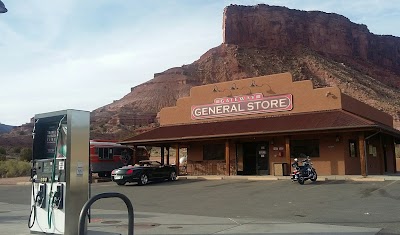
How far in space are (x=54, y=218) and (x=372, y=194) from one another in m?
12.0

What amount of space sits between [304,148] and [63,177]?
20.0 m

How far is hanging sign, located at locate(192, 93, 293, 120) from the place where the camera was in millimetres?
27109

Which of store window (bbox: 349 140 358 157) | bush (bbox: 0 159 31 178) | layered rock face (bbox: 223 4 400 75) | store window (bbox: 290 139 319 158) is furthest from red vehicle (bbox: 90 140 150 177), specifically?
layered rock face (bbox: 223 4 400 75)

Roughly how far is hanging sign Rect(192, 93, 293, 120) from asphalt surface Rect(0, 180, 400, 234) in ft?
24.4

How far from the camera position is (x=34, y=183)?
346 inches

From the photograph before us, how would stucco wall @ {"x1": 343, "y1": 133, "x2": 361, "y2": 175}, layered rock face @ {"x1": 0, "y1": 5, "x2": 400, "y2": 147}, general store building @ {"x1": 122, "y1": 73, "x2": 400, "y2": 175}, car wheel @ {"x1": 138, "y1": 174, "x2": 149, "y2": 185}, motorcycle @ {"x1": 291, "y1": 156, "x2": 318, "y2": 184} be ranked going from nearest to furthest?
motorcycle @ {"x1": 291, "y1": 156, "x2": 318, "y2": 184} → car wheel @ {"x1": 138, "y1": 174, "x2": 149, "y2": 185} → general store building @ {"x1": 122, "y1": 73, "x2": 400, "y2": 175} → stucco wall @ {"x1": 343, "y1": 133, "x2": 361, "y2": 175} → layered rock face @ {"x1": 0, "y1": 5, "x2": 400, "y2": 147}

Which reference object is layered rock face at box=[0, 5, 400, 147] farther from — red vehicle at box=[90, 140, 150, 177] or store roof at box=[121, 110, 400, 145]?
store roof at box=[121, 110, 400, 145]

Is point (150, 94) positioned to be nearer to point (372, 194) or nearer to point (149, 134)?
point (149, 134)

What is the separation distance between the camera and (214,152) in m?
29.5

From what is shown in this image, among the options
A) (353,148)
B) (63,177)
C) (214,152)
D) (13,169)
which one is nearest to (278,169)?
(353,148)

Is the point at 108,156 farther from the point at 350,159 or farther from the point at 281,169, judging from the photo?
the point at 350,159

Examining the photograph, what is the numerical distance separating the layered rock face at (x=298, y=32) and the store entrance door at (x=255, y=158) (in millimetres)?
99797

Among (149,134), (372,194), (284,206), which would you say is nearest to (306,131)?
(372,194)

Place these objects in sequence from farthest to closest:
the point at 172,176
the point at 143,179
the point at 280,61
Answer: the point at 280,61, the point at 172,176, the point at 143,179
